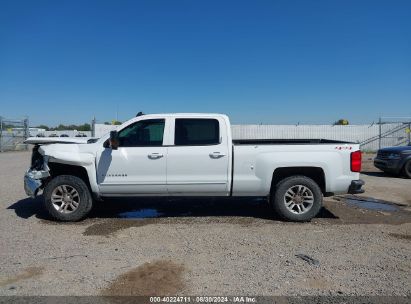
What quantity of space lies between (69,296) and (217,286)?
1.52m

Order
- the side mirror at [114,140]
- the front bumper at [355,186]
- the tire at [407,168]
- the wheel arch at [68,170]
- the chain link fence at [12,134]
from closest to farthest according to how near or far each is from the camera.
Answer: the side mirror at [114,140]
the front bumper at [355,186]
the wheel arch at [68,170]
the tire at [407,168]
the chain link fence at [12,134]

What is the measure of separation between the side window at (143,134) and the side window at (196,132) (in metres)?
0.32

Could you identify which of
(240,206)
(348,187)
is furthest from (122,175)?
(348,187)

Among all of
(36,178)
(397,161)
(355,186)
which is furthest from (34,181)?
(397,161)

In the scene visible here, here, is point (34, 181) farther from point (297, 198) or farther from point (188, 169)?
point (297, 198)

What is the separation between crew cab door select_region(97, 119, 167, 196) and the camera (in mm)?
6445

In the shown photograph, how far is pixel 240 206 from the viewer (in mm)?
7941

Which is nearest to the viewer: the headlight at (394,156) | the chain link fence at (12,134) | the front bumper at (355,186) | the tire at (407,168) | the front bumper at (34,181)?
the front bumper at (355,186)

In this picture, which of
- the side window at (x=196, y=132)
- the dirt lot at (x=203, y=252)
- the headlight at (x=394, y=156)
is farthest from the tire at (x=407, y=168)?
the side window at (x=196, y=132)

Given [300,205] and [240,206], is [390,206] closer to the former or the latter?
[300,205]

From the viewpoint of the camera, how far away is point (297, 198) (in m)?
6.54

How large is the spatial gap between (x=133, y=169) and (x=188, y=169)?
972 mm

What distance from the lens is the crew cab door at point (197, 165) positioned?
21.1 ft

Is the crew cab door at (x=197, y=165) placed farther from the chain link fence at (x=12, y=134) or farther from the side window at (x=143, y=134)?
the chain link fence at (x=12, y=134)
